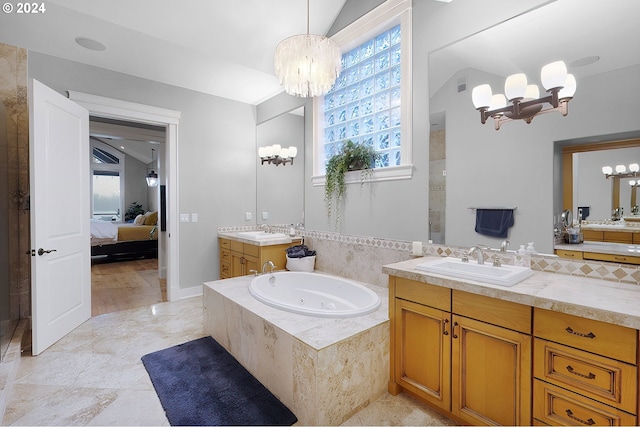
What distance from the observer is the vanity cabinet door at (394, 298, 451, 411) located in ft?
5.63

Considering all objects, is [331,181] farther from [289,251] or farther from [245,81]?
[245,81]

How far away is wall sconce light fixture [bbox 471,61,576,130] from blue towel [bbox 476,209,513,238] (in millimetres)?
578

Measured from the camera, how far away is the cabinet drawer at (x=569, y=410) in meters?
1.20

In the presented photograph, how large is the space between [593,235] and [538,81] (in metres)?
0.98

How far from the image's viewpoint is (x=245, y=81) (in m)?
3.91

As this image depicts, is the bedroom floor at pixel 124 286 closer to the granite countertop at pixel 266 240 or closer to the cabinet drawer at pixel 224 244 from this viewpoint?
the cabinet drawer at pixel 224 244

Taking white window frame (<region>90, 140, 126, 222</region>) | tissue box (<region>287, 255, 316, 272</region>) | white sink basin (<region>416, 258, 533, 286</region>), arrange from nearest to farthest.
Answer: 1. white sink basin (<region>416, 258, 533, 286</region>)
2. tissue box (<region>287, 255, 316, 272</region>)
3. white window frame (<region>90, 140, 126, 222</region>)

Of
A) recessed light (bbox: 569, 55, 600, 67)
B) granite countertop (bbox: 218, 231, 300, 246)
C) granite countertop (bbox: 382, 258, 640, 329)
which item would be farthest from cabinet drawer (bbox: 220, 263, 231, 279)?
recessed light (bbox: 569, 55, 600, 67)

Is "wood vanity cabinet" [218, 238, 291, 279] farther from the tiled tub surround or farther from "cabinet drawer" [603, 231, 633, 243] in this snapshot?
"cabinet drawer" [603, 231, 633, 243]

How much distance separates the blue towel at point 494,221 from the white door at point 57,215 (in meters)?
3.48

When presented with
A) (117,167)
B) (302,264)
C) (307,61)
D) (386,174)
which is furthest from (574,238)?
(117,167)

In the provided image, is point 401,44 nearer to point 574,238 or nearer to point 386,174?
point 386,174

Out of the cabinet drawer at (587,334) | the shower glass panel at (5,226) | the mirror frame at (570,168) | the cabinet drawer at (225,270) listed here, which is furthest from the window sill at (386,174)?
the shower glass panel at (5,226)

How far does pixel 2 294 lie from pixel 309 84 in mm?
3457
